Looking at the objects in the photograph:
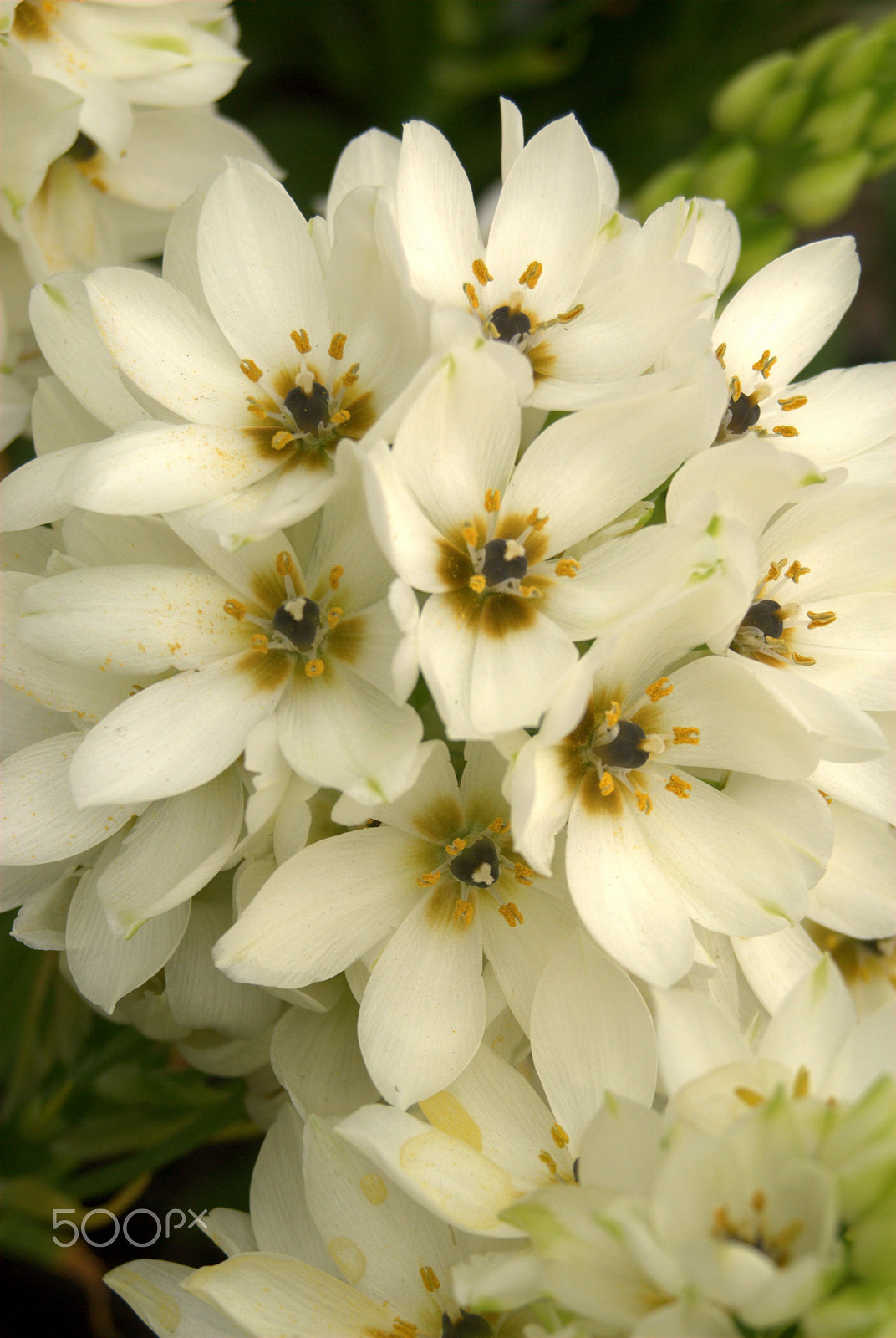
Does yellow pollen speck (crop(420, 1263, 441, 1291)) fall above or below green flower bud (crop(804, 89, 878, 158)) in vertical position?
below

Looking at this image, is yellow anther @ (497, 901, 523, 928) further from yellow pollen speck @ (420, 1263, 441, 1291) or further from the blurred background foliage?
the blurred background foliage

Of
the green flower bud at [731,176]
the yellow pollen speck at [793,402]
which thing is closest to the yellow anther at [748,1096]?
the yellow pollen speck at [793,402]

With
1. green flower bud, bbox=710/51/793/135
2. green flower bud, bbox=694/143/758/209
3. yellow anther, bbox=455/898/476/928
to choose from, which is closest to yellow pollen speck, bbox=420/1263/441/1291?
yellow anther, bbox=455/898/476/928

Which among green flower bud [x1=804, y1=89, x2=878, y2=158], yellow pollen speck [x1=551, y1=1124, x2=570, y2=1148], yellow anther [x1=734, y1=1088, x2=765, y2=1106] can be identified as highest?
green flower bud [x1=804, y1=89, x2=878, y2=158]

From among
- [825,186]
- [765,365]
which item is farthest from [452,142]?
[765,365]

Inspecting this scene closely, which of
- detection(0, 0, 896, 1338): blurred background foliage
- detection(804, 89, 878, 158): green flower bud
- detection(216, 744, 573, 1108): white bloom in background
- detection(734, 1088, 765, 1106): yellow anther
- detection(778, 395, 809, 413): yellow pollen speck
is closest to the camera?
detection(734, 1088, 765, 1106): yellow anther

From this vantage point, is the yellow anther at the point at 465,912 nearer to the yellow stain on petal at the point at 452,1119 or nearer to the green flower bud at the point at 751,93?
the yellow stain on petal at the point at 452,1119
